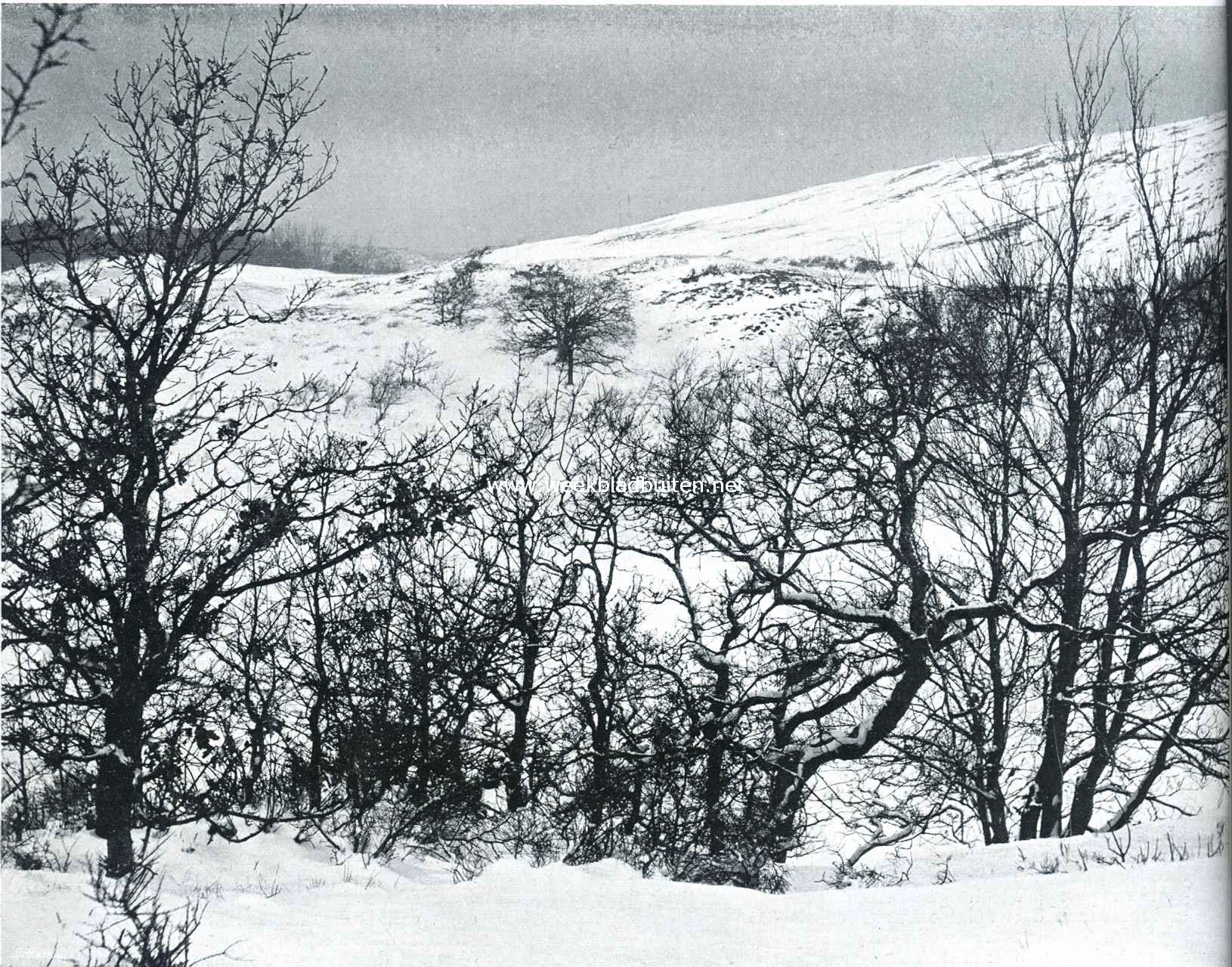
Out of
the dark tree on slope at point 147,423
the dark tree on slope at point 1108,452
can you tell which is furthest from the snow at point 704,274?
the dark tree on slope at point 147,423

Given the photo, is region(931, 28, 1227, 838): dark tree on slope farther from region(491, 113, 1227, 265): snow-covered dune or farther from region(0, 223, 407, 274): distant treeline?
region(0, 223, 407, 274): distant treeline

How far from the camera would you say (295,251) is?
3.35 metres

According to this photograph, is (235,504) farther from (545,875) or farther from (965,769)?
(965,769)

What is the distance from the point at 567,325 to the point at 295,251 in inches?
52.7

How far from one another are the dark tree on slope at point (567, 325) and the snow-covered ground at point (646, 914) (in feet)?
7.78

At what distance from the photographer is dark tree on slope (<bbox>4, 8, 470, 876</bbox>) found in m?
3.05

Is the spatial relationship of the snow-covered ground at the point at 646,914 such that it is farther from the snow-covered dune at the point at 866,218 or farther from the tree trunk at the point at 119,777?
the snow-covered dune at the point at 866,218

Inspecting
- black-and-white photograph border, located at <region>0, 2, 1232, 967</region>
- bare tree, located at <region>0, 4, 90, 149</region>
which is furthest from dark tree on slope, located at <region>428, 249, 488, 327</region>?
bare tree, located at <region>0, 4, 90, 149</region>

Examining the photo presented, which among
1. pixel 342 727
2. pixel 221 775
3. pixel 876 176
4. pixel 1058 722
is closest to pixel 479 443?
pixel 342 727

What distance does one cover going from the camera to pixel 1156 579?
3486 mm

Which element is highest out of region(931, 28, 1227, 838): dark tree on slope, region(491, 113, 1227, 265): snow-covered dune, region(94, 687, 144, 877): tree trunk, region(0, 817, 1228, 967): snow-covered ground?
region(491, 113, 1227, 265): snow-covered dune

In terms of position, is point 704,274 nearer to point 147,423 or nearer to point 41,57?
point 147,423

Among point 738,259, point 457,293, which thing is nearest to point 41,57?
point 457,293

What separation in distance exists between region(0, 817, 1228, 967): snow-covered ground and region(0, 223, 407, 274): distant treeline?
250 cm
